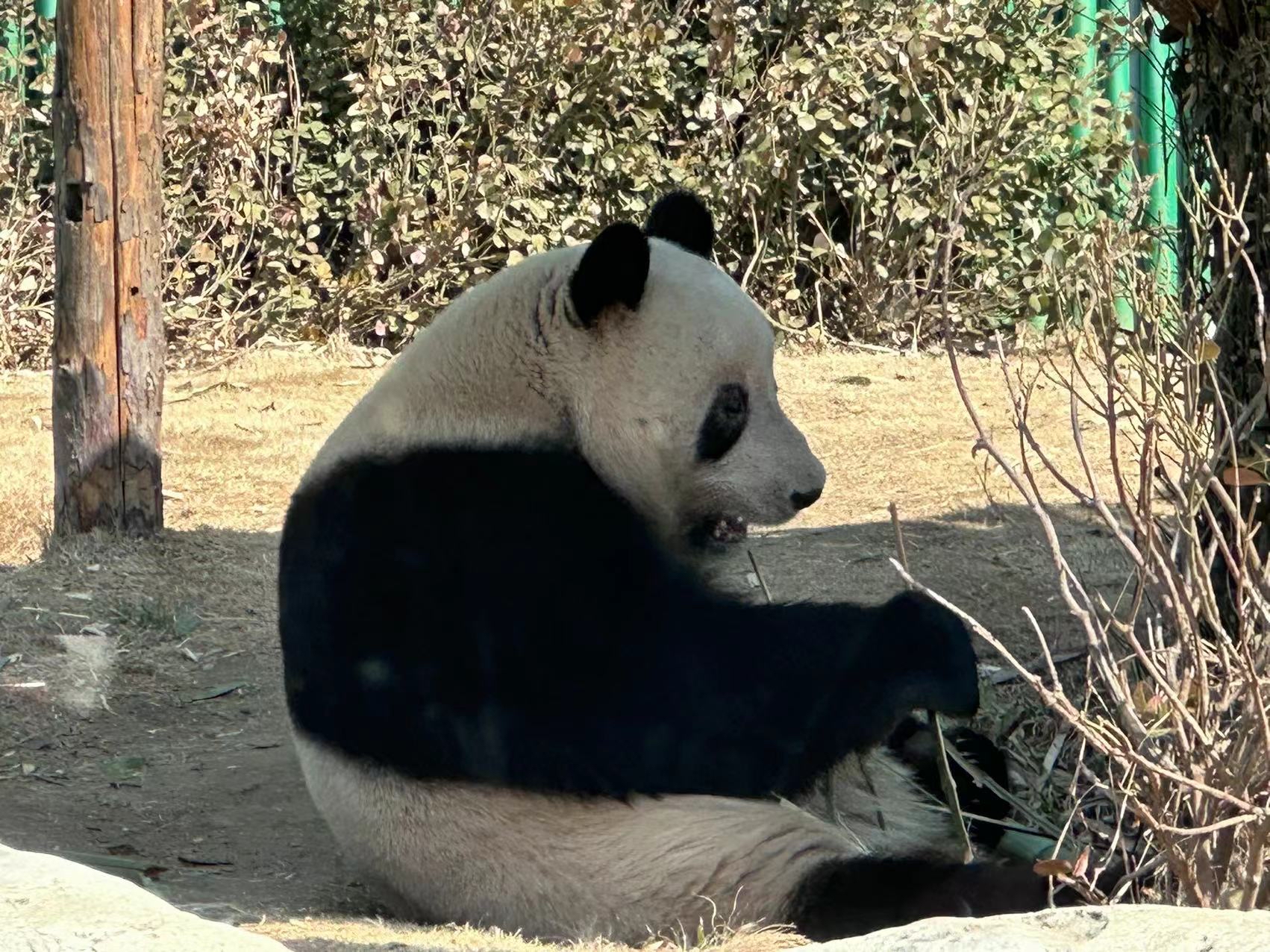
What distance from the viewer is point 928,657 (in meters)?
3.95

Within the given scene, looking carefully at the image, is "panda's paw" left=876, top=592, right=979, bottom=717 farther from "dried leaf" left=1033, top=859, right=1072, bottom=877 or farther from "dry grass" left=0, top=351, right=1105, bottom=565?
"dry grass" left=0, top=351, right=1105, bottom=565

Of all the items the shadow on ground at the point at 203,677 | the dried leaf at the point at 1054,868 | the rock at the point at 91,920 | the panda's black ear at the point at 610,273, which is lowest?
the shadow on ground at the point at 203,677

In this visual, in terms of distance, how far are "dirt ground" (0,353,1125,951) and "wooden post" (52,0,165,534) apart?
32 centimetres

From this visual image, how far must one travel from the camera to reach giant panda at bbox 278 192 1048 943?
376cm

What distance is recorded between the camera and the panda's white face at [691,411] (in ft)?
13.1

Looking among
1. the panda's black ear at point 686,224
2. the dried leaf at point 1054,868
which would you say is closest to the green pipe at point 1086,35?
the panda's black ear at point 686,224

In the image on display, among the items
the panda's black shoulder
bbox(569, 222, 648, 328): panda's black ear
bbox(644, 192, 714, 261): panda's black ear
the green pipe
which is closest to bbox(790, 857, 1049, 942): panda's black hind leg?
the panda's black shoulder

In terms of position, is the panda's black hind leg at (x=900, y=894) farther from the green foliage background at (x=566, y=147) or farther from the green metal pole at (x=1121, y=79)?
the green foliage background at (x=566, y=147)

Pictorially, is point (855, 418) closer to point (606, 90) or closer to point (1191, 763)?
point (606, 90)

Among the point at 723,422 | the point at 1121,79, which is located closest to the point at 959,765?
the point at 723,422

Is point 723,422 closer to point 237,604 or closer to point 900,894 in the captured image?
point 900,894

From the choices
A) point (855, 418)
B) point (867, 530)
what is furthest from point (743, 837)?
point (855, 418)

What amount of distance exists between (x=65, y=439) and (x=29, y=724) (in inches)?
57.4

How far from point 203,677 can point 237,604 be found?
0.59 m
